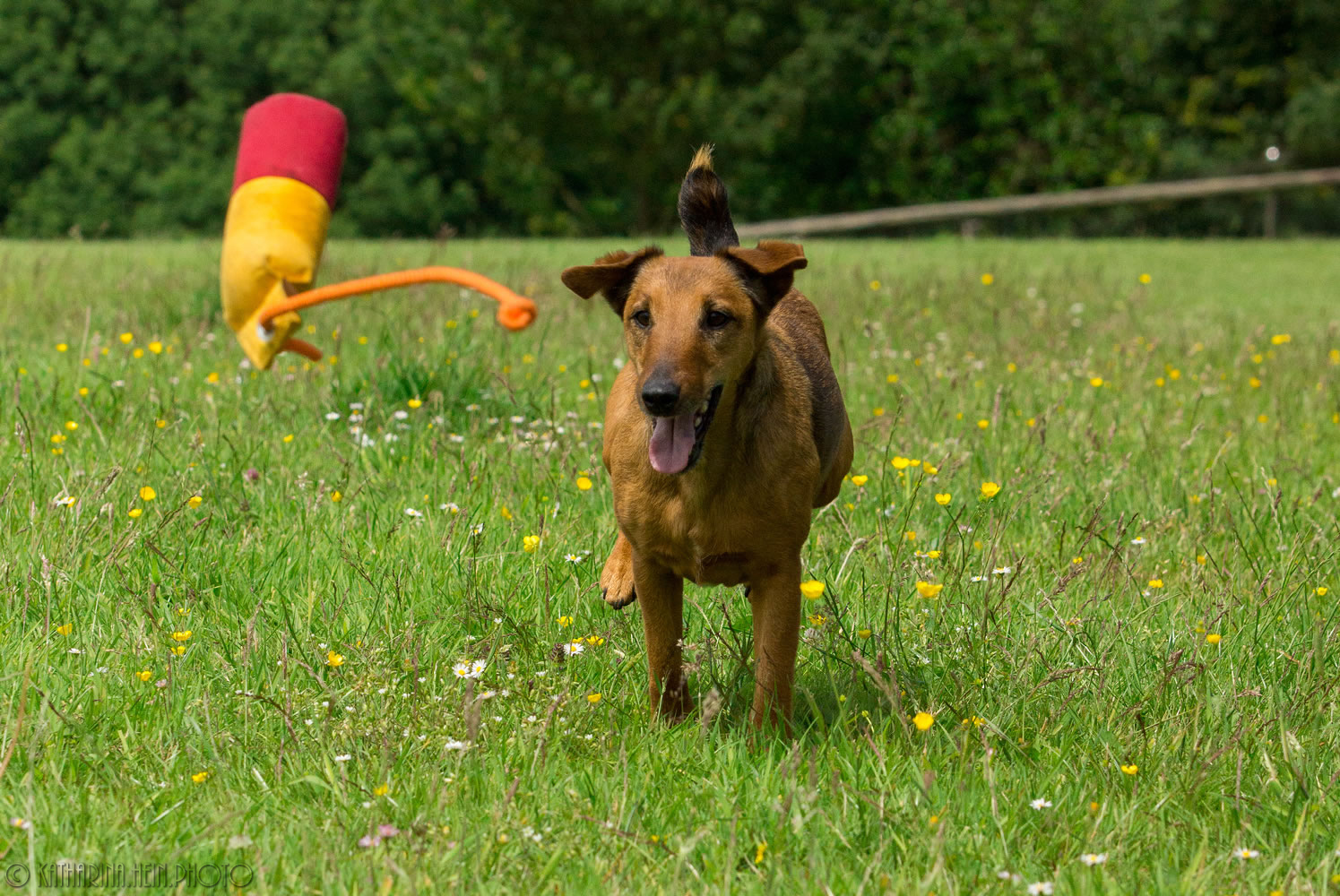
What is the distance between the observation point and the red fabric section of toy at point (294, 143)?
525cm

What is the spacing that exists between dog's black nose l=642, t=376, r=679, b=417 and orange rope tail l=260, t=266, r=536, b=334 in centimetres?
68

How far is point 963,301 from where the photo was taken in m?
9.43

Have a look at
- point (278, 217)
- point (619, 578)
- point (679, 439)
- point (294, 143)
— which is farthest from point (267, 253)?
point (679, 439)

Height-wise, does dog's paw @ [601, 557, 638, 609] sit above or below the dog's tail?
below

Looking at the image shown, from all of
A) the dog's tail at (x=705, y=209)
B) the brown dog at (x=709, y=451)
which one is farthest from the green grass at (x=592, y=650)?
the dog's tail at (x=705, y=209)

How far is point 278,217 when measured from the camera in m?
5.11

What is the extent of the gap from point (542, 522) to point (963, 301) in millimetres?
6245

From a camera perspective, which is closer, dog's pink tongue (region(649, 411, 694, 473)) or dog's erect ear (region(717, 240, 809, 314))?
dog's pink tongue (region(649, 411, 694, 473))

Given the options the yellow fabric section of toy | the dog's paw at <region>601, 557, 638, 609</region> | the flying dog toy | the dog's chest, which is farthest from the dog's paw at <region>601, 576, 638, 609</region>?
the yellow fabric section of toy

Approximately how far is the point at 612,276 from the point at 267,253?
7.30ft

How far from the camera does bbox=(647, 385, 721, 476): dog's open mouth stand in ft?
9.48

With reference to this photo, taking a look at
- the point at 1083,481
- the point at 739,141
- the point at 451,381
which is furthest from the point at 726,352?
the point at 739,141

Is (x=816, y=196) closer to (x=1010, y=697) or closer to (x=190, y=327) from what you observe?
(x=190, y=327)

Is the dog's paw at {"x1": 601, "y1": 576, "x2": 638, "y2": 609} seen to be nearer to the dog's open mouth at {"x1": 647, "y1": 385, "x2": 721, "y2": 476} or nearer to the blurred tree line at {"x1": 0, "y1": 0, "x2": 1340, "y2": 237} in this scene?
the dog's open mouth at {"x1": 647, "y1": 385, "x2": 721, "y2": 476}
